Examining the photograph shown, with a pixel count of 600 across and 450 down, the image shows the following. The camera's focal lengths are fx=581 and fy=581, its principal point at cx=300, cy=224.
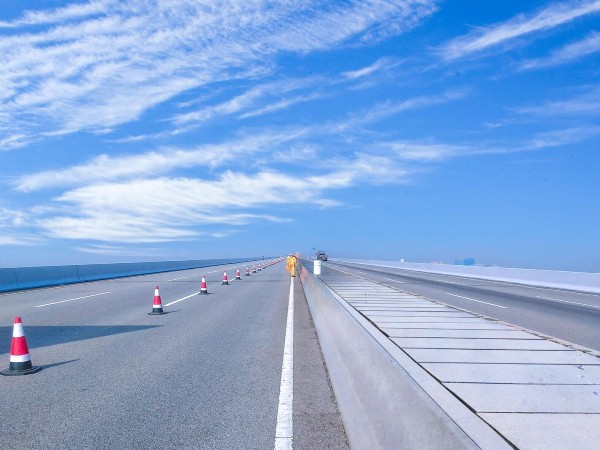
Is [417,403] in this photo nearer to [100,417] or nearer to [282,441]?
[282,441]

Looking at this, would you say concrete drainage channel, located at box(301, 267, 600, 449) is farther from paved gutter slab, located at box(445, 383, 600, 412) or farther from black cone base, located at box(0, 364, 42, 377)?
black cone base, located at box(0, 364, 42, 377)

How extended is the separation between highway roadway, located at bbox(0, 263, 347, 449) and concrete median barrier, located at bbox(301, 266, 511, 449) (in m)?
A: 0.34

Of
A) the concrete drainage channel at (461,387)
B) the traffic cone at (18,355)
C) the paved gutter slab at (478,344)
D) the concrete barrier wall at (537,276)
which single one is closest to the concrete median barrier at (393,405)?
the concrete drainage channel at (461,387)

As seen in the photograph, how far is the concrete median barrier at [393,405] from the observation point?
3.22 meters

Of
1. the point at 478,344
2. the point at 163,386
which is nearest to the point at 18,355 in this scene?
the point at 163,386

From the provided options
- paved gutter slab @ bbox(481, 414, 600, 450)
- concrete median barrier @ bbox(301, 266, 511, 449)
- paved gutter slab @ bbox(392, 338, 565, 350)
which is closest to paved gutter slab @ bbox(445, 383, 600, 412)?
paved gutter slab @ bbox(481, 414, 600, 450)

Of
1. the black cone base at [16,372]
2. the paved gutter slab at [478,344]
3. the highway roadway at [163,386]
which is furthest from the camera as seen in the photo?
the black cone base at [16,372]

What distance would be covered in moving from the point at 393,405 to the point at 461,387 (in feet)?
4.97

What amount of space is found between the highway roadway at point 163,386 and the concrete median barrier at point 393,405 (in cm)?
34

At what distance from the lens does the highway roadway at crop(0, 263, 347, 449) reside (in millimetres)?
5340

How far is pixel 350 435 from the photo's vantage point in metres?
5.09

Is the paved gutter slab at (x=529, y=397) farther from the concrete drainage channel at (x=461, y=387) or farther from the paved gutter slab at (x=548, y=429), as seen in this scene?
the paved gutter slab at (x=548, y=429)

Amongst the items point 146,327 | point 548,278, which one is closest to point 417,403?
point 146,327

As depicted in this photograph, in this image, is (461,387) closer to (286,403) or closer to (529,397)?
(529,397)
